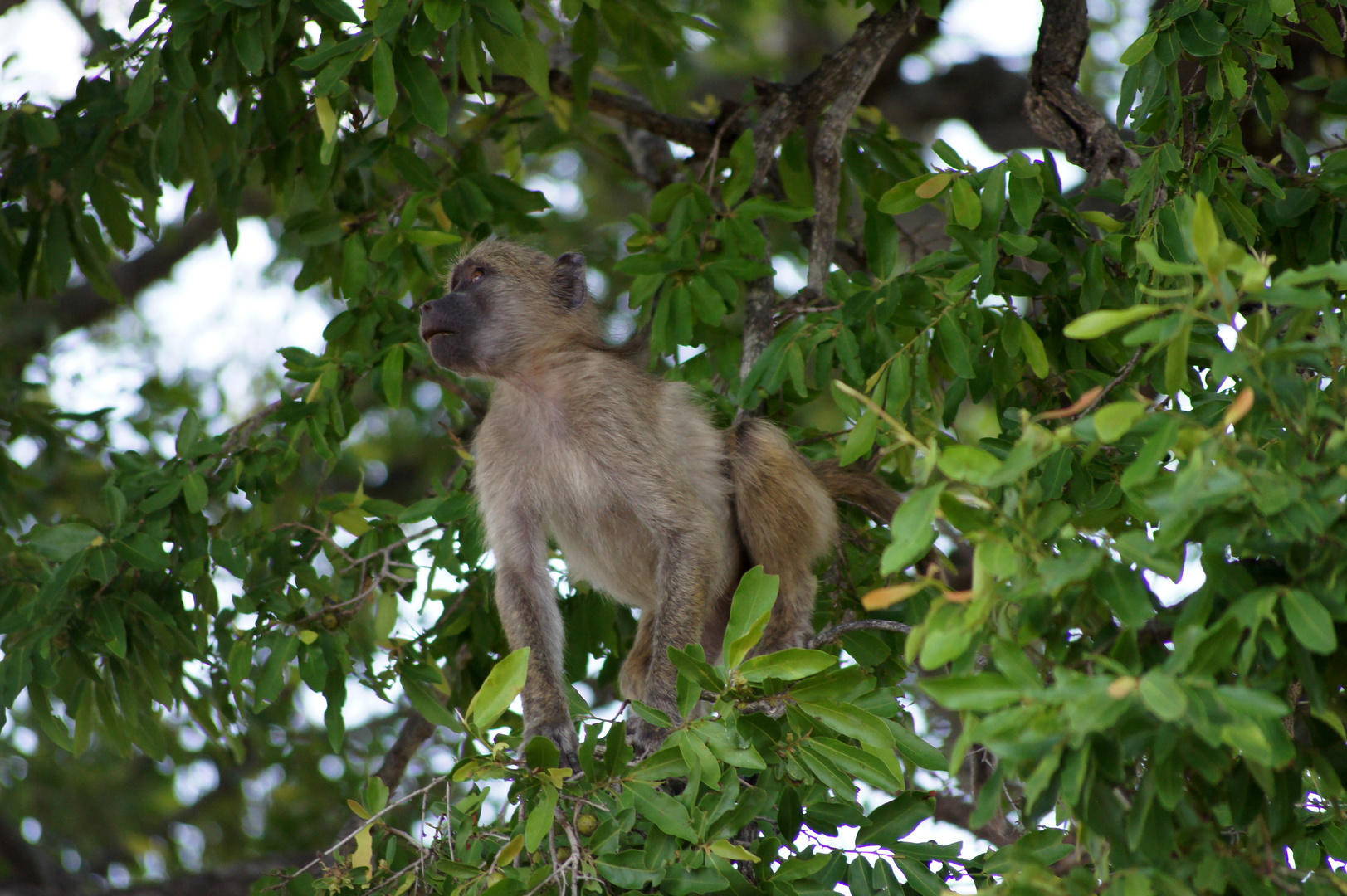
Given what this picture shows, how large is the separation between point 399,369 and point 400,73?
109 cm

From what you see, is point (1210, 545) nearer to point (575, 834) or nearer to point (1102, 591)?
point (1102, 591)

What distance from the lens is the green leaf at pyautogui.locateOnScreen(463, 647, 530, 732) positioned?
283 centimetres

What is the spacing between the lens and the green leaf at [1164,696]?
5.69ft

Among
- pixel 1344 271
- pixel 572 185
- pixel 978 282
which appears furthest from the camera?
pixel 572 185

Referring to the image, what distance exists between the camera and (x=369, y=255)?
4.79 metres

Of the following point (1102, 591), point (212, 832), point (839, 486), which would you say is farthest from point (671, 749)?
point (212, 832)

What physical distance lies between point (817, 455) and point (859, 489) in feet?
1.49

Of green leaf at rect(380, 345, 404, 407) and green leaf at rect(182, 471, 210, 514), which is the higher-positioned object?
green leaf at rect(380, 345, 404, 407)

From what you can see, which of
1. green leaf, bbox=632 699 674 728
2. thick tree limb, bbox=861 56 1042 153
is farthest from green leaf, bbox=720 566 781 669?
thick tree limb, bbox=861 56 1042 153

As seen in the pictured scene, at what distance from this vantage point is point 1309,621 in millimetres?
1908

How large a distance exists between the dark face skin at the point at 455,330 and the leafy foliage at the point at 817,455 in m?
0.18

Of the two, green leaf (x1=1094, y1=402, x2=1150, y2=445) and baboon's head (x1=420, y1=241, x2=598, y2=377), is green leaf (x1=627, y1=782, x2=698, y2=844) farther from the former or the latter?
baboon's head (x1=420, y1=241, x2=598, y2=377)

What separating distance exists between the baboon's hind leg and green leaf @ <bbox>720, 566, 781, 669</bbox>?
155cm

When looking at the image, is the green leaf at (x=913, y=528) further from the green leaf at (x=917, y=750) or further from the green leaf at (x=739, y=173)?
the green leaf at (x=739, y=173)
